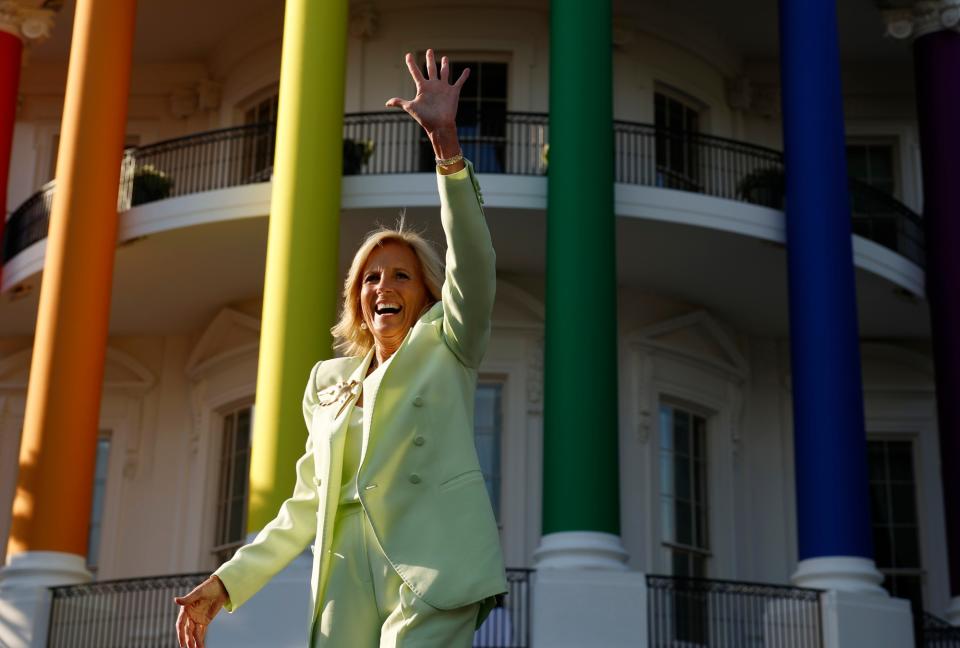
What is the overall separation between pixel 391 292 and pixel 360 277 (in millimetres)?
97

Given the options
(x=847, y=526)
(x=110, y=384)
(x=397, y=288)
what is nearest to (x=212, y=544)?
(x=110, y=384)

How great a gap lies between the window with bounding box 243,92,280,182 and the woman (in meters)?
14.1

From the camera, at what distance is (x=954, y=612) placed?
605 inches

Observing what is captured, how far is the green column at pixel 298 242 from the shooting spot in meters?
13.6

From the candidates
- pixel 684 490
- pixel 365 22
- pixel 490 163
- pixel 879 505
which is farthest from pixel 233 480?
pixel 879 505

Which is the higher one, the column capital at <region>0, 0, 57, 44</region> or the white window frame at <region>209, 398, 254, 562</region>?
the column capital at <region>0, 0, 57, 44</region>

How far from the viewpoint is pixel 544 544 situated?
1364 cm

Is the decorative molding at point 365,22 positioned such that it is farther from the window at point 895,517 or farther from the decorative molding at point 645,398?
the window at point 895,517

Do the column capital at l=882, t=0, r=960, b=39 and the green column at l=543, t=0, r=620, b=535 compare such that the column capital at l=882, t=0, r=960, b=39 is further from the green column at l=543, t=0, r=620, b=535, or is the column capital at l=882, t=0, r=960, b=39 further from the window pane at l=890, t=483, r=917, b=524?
the window pane at l=890, t=483, r=917, b=524

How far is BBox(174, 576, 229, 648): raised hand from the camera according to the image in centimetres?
348

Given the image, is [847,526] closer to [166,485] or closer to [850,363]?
[850,363]

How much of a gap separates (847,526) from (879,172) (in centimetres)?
690

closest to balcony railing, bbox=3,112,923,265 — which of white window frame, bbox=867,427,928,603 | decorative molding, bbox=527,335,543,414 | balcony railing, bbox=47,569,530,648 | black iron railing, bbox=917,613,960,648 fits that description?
decorative molding, bbox=527,335,543,414

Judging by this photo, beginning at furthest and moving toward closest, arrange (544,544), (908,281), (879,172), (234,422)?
1. (879,172)
2. (234,422)
3. (908,281)
4. (544,544)
